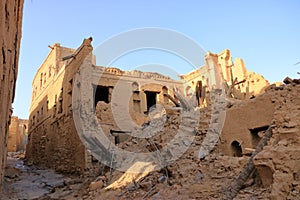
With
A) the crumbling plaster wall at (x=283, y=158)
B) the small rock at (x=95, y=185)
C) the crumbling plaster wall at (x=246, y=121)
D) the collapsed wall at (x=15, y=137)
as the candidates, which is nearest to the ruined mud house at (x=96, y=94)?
the small rock at (x=95, y=185)

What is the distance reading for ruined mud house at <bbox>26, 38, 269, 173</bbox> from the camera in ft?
41.0

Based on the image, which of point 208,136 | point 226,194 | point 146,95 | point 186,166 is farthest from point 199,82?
point 226,194

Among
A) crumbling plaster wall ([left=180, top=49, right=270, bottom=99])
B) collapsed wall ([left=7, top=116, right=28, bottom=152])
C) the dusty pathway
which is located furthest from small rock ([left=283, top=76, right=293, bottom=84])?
collapsed wall ([left=7, top=116, right=28, bottom=152])

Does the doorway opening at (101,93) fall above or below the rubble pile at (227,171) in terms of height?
above

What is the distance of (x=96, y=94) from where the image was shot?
17734 mm

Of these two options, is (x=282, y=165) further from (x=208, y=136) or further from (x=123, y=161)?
(x=123, y=161)

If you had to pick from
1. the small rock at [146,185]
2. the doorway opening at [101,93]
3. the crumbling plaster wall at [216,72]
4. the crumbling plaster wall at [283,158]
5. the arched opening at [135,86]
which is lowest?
the small rock at [146,185]

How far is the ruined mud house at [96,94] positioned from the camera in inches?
492

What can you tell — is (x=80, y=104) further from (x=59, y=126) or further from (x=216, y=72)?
(x=216, y=72)

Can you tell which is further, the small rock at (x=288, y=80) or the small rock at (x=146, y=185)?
the small rock at (x=288, y=80)

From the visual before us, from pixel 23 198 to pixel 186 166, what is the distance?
5.88 m

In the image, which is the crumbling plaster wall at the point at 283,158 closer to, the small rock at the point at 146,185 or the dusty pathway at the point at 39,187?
the small rock at the point at 146,185

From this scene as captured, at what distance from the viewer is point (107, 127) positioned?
11977 millimetres

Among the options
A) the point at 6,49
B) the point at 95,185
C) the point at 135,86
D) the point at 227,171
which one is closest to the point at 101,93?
the point at 135,86
